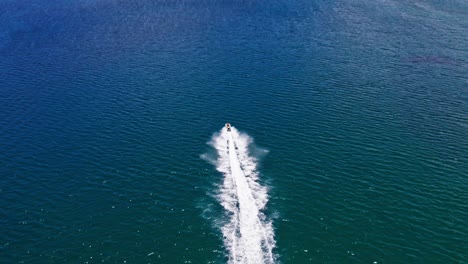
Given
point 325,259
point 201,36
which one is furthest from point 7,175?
point 201,36

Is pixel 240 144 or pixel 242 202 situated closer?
pixel 242 202

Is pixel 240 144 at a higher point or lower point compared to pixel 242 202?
higher

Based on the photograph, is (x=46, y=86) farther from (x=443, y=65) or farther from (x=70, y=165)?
(x=443, y=65)

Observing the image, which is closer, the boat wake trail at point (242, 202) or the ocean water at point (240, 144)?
the boat wake trail at point (242, 202)

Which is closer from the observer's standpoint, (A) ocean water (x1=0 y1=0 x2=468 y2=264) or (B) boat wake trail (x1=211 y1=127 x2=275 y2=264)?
(B) boat wake trail (x1=211 y1=127 x2=275 y2=264)
